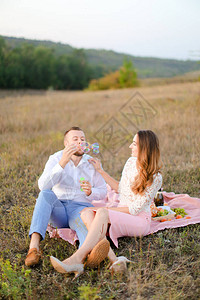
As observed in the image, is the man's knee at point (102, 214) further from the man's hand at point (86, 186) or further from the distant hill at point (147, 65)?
the distant hill at point (147, 65)

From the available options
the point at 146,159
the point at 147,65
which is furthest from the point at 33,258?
the point at 147,65

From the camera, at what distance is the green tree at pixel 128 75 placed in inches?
1318

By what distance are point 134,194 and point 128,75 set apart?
3216 centimetres

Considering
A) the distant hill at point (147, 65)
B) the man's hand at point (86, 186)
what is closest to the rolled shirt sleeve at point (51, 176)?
the man's hand at point (86, 186)

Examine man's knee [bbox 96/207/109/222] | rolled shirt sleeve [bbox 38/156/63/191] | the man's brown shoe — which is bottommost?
the man's brown shoe

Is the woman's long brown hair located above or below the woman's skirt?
above

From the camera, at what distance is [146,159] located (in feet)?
9.91

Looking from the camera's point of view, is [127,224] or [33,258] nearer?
[33,258]

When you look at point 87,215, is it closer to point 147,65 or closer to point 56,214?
point 56,214

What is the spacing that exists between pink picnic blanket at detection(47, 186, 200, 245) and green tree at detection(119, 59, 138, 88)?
3051cm

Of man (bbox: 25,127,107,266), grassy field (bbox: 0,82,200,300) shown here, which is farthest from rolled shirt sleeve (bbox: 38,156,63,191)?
grassy field (bbox: 0,82,200,300)

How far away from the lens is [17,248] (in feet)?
10.1

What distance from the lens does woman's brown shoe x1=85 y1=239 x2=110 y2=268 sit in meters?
2.51

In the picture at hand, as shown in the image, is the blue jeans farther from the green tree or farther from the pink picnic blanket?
the green tree
